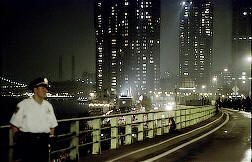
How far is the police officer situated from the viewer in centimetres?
782

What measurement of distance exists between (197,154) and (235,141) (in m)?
5.17

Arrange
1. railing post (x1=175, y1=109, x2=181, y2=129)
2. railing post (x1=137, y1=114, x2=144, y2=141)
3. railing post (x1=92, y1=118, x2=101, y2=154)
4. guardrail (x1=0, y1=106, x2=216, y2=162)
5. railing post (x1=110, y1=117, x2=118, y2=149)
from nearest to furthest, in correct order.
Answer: guardrail (x1=0, y1=106, x2=216, y2=162) < railing post (x1=92, y1=118, x2=101, y2=154) < railing post (x1=110, y1=117, x2=118, y2=149) < railing post (x1=137, y1=114, x2=144, y2=141) < railing post (x1=175, y1=109, x2=181, y2=129)

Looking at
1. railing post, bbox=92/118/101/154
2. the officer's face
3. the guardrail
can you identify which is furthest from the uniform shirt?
railing post, bbox=92/118/101/154

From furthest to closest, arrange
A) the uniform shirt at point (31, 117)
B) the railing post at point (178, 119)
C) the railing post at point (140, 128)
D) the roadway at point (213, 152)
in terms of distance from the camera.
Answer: the railing post at point (178, 119)
the railing post at point (140, 128)
the roadway at point (213, 152)
the uniform shirt at point (31, 117)

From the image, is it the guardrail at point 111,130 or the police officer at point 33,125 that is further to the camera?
the guardrail at point 111,130

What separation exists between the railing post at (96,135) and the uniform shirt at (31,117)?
17.8 feet

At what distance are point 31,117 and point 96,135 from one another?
239 inches

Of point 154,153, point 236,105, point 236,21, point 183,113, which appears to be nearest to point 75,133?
point 154,153

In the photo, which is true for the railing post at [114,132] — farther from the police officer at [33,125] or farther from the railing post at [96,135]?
the police officer at [33,125]

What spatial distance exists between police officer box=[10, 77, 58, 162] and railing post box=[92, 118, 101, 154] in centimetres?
542

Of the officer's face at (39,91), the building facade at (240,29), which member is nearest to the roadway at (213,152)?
the officer's face at (39,91)

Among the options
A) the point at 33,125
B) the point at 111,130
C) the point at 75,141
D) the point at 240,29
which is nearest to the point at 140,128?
the point at 111,130

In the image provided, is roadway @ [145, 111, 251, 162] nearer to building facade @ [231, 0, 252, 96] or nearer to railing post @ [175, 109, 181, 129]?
railing post @ [175, 109, 181, 129]

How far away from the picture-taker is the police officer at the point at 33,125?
7820 millimetres
